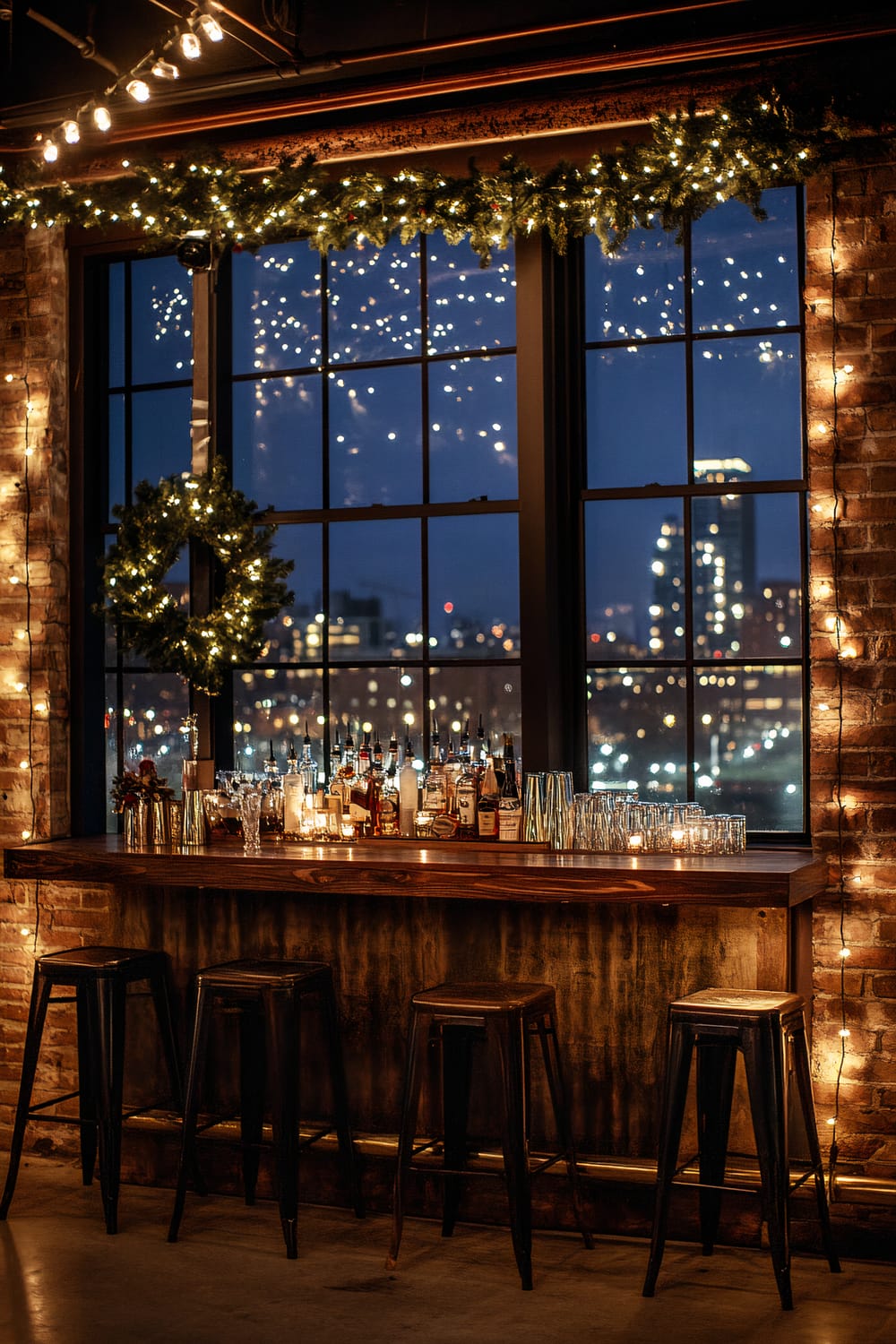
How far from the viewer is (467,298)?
489 cm

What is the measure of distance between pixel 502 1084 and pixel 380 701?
1596 millimetres

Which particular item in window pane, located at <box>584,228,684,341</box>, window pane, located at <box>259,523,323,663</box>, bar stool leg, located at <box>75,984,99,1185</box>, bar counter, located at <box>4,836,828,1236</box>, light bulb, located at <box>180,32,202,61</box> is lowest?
bar stool leg, located at <box>75,984,99,1185</box>

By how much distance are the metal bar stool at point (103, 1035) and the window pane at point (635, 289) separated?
2504 millimetres

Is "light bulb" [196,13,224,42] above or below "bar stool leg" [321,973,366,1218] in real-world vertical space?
above

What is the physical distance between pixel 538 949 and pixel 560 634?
39.5 inches

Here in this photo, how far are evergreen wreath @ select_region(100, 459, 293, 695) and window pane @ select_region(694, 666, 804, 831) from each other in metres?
1.48

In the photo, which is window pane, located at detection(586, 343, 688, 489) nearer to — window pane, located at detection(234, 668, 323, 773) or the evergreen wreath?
the evergreen wreath

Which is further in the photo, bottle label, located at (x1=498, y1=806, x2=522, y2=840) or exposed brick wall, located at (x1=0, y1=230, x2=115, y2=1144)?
exposed brick wall, located at (x1=0, y1=230, x2=115, y2=1144)

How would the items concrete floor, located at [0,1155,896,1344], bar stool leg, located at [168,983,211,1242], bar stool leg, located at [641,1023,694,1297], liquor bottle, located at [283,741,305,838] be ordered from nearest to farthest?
concrete floor, located at [0,1155,896,1344] < bar stool leg, located at [641,1023,694,1297] < bar stool leg, located at [168,983,211,1242] < liquor bottle, located at [283,741,305,838]

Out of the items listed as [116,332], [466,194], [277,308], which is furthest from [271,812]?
[466,194]

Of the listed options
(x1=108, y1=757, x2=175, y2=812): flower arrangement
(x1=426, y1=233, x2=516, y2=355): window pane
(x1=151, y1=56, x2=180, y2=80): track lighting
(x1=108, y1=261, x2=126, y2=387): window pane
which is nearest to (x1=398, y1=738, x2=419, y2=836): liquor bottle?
(x1=108, y1=757, x2=175, y2=812): flower arrangement

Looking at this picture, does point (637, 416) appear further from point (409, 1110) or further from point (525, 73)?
point (409, 1110)

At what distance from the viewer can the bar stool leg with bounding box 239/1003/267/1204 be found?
458 centimetres

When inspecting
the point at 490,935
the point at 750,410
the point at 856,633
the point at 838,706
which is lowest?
the point at 490,935
